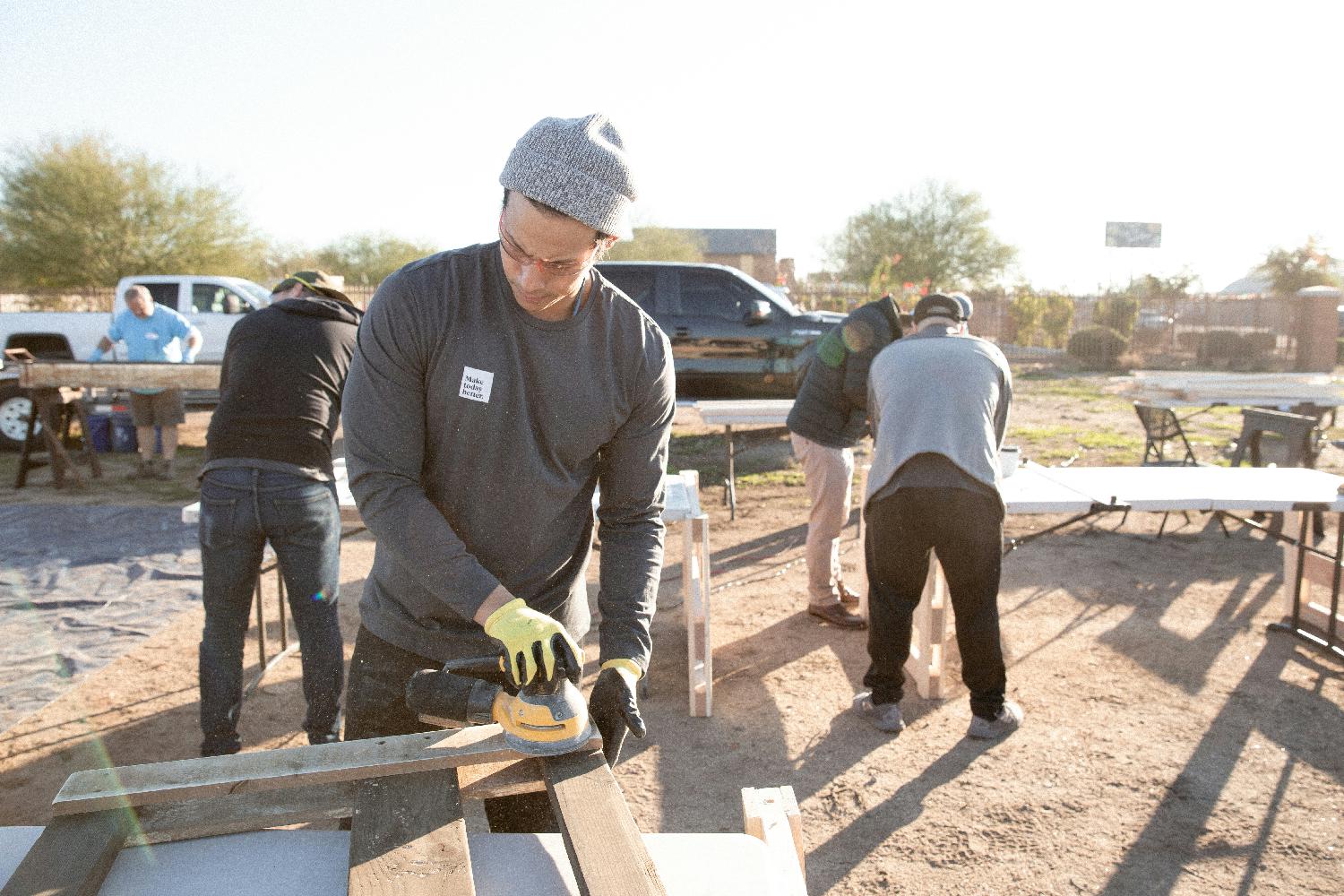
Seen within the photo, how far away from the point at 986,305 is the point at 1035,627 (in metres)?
22.8

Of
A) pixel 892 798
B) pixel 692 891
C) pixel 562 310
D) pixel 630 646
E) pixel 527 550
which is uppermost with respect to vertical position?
pixel 562 310

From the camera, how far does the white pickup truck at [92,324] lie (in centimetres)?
1034

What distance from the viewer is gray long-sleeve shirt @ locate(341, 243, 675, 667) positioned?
1.67 metres

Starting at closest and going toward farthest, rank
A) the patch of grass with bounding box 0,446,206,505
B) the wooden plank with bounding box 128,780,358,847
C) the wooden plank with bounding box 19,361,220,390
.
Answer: the wooden plank with bounding box 128,780,358,847, the wooden plank with bounding box 19,361,220,390, the patch of grass with bounding box 0,446,206,505

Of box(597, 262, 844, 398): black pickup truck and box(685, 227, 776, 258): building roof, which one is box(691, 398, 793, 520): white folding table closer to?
box(597, 262, 844, 398): black pickup truck

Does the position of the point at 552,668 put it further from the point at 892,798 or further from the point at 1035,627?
the point at 1035,627

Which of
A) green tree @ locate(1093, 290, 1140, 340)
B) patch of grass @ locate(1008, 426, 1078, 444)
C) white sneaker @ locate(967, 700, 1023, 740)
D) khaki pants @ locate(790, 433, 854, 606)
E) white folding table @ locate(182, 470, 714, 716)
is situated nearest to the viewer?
white sneaker @ locate(967, 700, 1023, 740)

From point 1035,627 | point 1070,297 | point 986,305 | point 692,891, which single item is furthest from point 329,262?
point 692,891

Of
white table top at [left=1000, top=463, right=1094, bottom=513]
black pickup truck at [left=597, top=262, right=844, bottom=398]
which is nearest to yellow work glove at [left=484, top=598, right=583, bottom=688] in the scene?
white table top at [left=1000, top=463, right=1094, bottom=513]

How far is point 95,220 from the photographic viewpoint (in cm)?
2209

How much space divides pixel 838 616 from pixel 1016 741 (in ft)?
4.62

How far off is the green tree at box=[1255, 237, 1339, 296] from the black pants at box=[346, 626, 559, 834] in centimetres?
3431

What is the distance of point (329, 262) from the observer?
3669 centimetres

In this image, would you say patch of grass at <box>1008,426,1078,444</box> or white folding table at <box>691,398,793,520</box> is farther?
patch of grass at <box>1008,426,1078,444</box>
